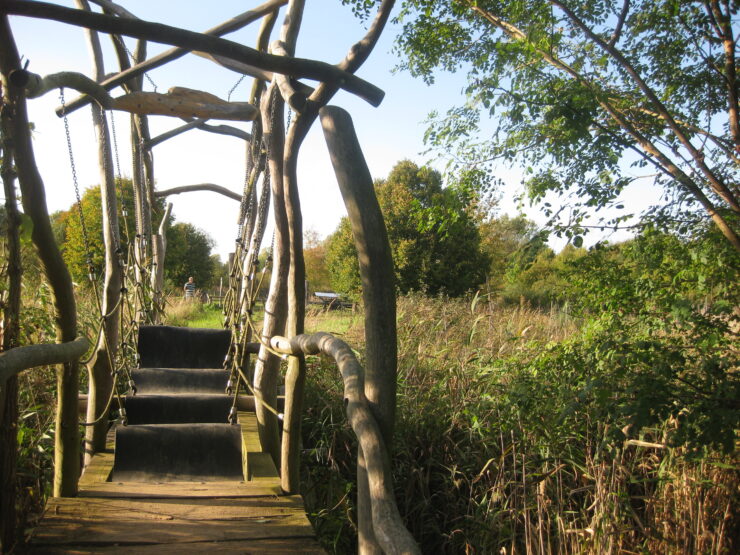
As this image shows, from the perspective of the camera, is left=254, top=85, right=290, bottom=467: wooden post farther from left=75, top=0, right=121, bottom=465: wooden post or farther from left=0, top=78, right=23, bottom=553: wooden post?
left=0, top=78, right=23, bottom=553: wooden post

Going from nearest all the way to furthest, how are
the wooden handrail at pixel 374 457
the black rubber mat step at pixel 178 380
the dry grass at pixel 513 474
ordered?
the wooden handrail at pixel 374 457, the dry grass at pixel 513 474, the black rubber mat step at pixel 178 380

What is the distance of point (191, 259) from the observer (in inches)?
805

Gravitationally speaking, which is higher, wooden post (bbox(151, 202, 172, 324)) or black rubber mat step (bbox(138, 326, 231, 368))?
wooden post (bbox(151, 202, 172, 324))

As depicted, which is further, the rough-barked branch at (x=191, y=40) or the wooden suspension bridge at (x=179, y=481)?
the wooden suspension bridge at (x=179, y=481)

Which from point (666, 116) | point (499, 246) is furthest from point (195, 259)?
point (666, 116)

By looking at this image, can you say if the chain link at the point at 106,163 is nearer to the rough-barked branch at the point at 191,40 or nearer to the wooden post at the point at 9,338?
the wooden post at the point at 9,338

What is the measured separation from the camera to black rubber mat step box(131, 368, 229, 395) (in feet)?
11.0

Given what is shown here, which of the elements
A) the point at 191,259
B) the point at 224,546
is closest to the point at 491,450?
the point at 224,546

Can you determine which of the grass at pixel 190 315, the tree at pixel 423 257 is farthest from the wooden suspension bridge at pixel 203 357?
the tree at pixel 423 257

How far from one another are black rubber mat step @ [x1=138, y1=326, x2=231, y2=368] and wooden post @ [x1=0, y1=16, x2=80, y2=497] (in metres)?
1.35

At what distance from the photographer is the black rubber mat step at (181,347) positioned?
3662mm

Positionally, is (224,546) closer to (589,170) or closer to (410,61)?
(589,170)

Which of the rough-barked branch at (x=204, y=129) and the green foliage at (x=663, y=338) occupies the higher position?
the rough-barked branch at (x=204, y=129)

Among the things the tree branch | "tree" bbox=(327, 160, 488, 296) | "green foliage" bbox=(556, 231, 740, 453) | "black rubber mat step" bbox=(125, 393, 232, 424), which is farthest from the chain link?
"tree" bbox=(327, 160, 488, 296)
